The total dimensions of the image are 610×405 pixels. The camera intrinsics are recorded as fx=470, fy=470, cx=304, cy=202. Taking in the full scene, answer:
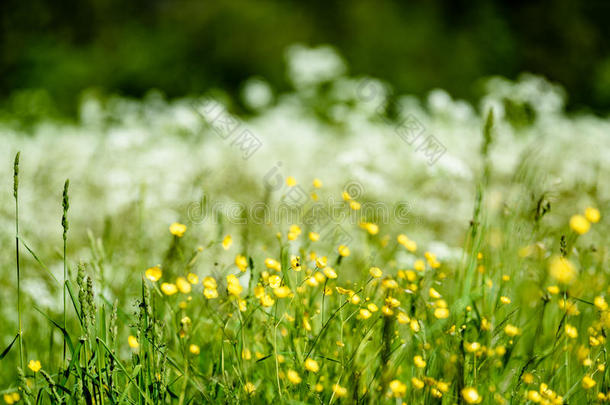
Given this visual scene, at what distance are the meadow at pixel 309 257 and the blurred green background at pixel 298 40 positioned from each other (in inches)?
222

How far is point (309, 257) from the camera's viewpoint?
1.51 meters

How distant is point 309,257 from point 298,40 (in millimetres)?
14593

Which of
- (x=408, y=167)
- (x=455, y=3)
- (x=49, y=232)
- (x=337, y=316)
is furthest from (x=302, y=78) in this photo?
(x=455, y=3)

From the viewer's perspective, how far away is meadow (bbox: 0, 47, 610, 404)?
1040 mm

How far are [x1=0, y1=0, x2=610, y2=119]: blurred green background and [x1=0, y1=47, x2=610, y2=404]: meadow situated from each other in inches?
222

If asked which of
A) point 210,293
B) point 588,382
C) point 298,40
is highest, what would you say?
point 298,40

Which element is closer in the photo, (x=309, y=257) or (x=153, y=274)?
(x=153, y=274)

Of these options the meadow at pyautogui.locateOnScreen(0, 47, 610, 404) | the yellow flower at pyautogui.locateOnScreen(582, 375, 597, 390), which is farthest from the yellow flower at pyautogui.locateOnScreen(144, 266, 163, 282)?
the yellow flower at pyautogui.locateOnScreen(582, 375, 597, 390)

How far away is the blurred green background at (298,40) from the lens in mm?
10516

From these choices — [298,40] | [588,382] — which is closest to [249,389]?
[588,382]

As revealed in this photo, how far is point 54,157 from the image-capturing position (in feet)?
13.3

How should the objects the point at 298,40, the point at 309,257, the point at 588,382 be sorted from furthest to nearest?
the point at 298,40, the point at 309,257, the point at 588,382

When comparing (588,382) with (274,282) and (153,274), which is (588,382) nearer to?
(274,282)

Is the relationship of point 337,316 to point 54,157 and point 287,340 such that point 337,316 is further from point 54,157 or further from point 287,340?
point 54,157
